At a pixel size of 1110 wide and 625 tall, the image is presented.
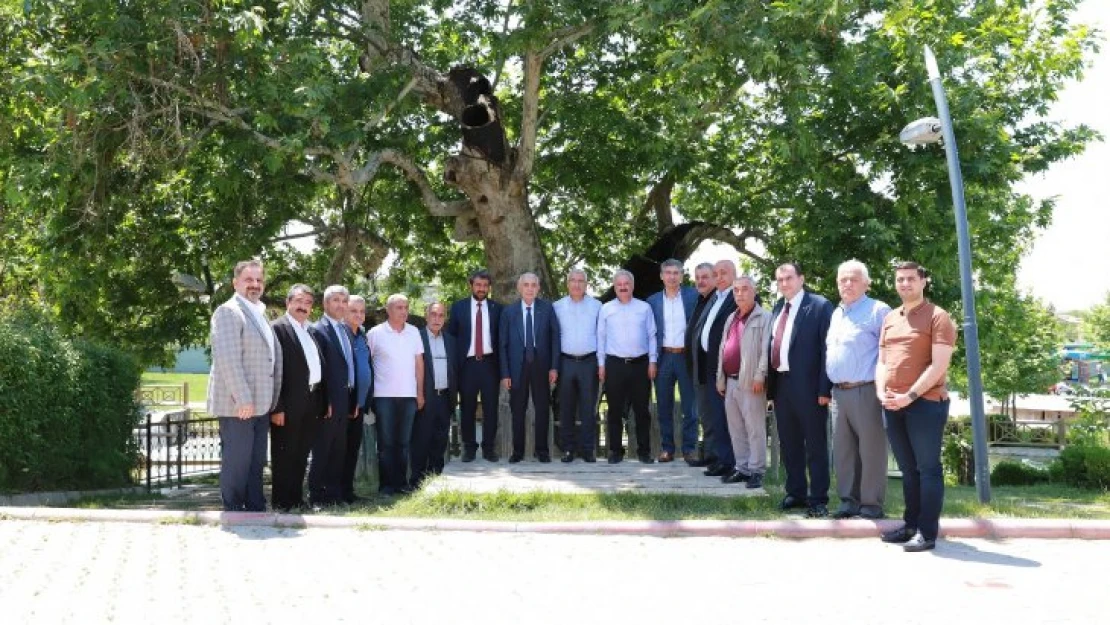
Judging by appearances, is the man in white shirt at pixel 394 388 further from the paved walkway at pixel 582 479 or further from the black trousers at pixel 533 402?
the black trousers at pixel 533 402

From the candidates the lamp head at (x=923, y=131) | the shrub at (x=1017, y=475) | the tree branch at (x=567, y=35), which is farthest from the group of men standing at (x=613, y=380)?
the shrub at (x=1017, y=475)

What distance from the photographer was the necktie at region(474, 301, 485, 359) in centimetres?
1074

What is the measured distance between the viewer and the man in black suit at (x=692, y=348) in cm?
995

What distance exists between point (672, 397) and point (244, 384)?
436cm

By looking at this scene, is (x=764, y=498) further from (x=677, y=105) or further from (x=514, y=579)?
(x=677, y=105)

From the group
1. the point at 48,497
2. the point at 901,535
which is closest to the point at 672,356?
the point at 901,535

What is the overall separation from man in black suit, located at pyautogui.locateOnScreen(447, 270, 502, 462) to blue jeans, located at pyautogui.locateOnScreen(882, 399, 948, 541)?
4.80m

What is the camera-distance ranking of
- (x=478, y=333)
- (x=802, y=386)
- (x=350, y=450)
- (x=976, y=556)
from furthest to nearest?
(x=478, y=333), (x=350, y=450), (x=802, y=386), (x=976, y=556)

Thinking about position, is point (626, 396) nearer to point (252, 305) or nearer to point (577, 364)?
point (577, 364)

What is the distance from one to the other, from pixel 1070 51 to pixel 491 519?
40.2 ft

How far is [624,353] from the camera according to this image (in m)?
10.4

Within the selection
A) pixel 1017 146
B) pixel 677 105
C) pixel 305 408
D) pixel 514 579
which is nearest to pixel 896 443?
pixel 514 579

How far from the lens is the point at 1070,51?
15.3 meters

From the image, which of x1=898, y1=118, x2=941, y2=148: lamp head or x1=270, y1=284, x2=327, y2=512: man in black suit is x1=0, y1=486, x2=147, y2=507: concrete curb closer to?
x1=270, y1=284, x2=327, y2=512: man in black suit
